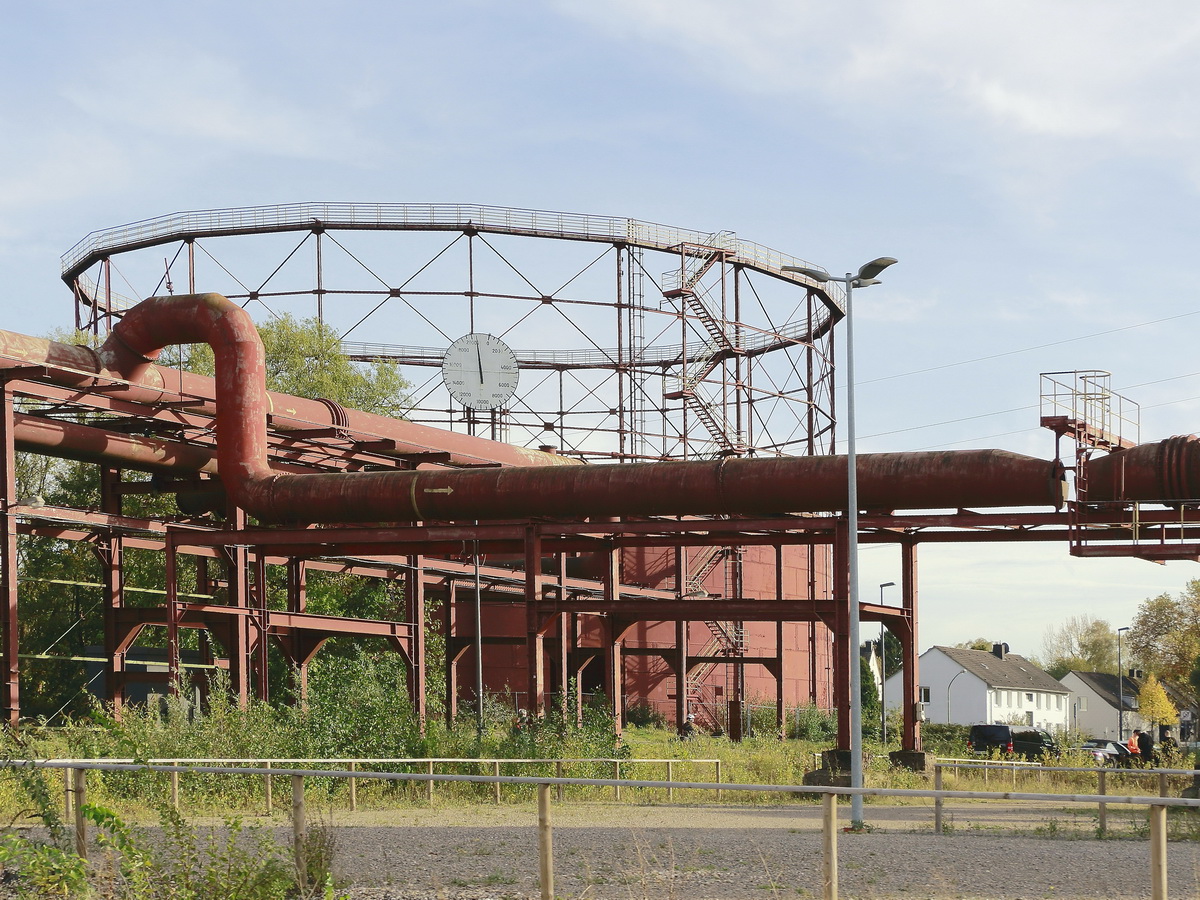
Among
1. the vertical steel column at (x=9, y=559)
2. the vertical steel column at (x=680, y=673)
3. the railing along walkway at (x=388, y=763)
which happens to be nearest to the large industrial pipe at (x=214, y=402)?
the vertical steel column at (x=9, y=559)

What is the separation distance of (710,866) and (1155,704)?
Answer: 7751cm

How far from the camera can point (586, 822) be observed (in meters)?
14.9

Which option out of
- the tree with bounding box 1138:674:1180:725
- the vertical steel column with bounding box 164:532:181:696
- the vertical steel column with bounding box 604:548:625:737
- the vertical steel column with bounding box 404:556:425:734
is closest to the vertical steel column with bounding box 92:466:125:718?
the vertical steel column with bounding box 164:532:181:696

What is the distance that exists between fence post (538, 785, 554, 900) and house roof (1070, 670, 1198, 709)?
86.8 m

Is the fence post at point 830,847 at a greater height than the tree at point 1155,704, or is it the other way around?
the fence post at point 830,847

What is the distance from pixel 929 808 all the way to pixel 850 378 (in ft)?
21.0

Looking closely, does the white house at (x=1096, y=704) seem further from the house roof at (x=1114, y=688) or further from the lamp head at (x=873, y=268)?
the lamp head at (x=873, y=268)

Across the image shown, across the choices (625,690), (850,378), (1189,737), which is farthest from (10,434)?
(1189,737)

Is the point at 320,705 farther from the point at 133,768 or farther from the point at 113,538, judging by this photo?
the point at 133,768

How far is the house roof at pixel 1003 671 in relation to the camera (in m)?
88.9

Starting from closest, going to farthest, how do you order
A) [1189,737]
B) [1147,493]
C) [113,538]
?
[1147,493] → [113,538] → [1189,737]

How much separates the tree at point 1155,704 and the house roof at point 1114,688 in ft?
19.2

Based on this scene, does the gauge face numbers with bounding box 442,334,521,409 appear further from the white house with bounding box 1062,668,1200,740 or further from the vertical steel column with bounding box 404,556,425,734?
the white house with bounding box 1062,668,1200,740

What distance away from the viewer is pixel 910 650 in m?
28.2
